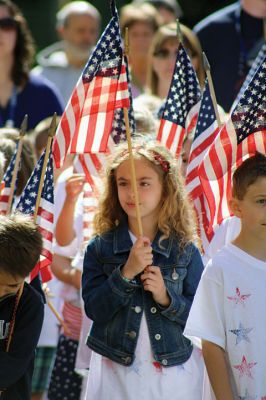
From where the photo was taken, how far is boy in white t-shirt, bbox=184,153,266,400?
199 inches

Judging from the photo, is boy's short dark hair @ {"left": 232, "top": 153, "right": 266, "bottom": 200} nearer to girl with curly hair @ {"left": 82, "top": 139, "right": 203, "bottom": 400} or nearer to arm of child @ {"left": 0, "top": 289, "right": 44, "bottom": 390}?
girl with curly hair @ {"left": 82, "top": 139, "right": 203, "bottom": 400}

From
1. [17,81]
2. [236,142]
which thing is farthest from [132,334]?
[17,81]

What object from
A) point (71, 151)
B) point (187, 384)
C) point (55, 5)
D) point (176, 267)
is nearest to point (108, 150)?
point (71, 151)

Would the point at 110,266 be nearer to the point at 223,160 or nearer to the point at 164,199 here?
the point at 164,199

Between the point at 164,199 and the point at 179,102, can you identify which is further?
the point at 179,102

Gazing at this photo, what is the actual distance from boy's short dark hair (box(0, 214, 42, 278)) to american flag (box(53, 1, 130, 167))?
98 cm

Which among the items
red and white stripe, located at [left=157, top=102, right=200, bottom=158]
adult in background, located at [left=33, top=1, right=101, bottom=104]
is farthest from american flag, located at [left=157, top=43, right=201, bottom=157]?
adult in background, located at [left=33, top=1, right=101, bottom=104]

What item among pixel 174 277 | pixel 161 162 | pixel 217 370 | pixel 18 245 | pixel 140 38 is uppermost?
pixel 140 38

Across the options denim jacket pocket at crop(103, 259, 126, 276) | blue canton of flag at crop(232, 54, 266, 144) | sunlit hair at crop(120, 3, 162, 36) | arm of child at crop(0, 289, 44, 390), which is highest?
sunlit hair at crop(120, 3, 162, 36)

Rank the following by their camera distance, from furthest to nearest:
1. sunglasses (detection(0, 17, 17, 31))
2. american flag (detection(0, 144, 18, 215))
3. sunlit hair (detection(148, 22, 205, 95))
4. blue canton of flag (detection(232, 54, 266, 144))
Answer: sunglasses (detection(0, 17, 17, 31)) < sunlit hair (detection(148, 22, 205, 95)) < american flag (detection(0, 144, 18, 215)) < blue canton of flag (detection(232, 54, 266, 144))

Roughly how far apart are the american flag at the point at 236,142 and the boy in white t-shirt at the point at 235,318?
84 centimetres

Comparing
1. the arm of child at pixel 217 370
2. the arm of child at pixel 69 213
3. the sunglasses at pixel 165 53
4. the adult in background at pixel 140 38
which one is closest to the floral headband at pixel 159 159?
the arm of child at pixel 69 213

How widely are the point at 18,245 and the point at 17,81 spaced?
13.6ft

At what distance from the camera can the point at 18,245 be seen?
204 inches
